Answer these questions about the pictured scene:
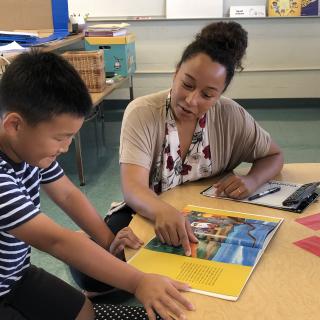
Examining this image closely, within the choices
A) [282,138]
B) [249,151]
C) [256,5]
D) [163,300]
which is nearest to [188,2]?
[256,5]

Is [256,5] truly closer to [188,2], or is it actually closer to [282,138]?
[188,2]

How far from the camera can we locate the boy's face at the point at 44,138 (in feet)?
3.03

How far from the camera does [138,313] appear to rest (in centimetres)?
121

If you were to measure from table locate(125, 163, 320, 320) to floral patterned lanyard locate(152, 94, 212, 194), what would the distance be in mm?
260

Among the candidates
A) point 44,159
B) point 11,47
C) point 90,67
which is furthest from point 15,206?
point 90,67

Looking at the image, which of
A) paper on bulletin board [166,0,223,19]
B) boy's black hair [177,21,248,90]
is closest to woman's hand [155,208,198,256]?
boy's black hair [177,21,248,90]

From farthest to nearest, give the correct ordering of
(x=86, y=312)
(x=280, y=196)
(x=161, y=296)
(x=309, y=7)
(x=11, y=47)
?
(x=309, y=7) → (x=11, y=47) → (x=280, y=196) → (x=86, y=312) → (x=161, y=296)

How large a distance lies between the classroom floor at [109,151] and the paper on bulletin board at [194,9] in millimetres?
1118

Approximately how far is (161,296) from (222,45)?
2.90ft

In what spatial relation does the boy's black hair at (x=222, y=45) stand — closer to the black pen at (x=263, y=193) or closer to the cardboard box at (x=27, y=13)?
the black pen at (x=263, y=193)

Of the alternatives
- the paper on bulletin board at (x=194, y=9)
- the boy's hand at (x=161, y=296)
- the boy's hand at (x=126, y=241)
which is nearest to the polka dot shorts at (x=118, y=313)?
the boy's hand at (x=126, y=241)

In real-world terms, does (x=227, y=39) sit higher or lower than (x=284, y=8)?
lower

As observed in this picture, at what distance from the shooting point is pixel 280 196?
1.28 meters

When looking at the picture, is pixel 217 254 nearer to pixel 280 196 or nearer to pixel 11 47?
pixel 280 196
